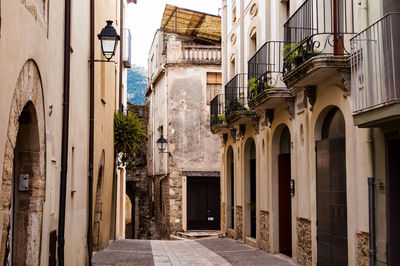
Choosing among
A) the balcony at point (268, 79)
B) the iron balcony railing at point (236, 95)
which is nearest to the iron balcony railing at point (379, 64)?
the balcony at point (268, 79)

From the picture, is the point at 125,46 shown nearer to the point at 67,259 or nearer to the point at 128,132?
the point at 128,132

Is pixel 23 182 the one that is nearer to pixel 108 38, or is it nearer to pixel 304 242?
pixel 108 38

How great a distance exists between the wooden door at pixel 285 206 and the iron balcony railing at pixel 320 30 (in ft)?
12.6

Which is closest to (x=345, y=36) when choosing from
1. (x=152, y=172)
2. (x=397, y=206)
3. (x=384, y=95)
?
(x=384, y=95)

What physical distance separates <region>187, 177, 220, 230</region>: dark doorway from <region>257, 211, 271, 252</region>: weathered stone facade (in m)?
11.4

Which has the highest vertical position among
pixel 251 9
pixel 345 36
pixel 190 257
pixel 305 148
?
pixel 251 9

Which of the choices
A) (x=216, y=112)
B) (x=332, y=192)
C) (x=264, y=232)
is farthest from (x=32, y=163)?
(x=216, y=112)

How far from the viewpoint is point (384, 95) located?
7797 millimetres

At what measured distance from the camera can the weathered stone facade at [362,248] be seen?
9.18 metres

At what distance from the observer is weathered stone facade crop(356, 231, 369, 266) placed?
9.18 metres

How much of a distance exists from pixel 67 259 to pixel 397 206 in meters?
5.90

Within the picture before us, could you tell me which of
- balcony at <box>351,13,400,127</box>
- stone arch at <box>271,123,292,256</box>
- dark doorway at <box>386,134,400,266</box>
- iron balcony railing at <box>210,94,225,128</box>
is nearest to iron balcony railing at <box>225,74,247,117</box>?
iron balcony railing at <box>210,94,225,128</box>

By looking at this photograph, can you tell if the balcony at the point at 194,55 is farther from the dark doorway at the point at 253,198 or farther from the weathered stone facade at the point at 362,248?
the weathered stone facade at the point at 362,248

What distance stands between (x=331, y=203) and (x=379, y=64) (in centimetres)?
389
